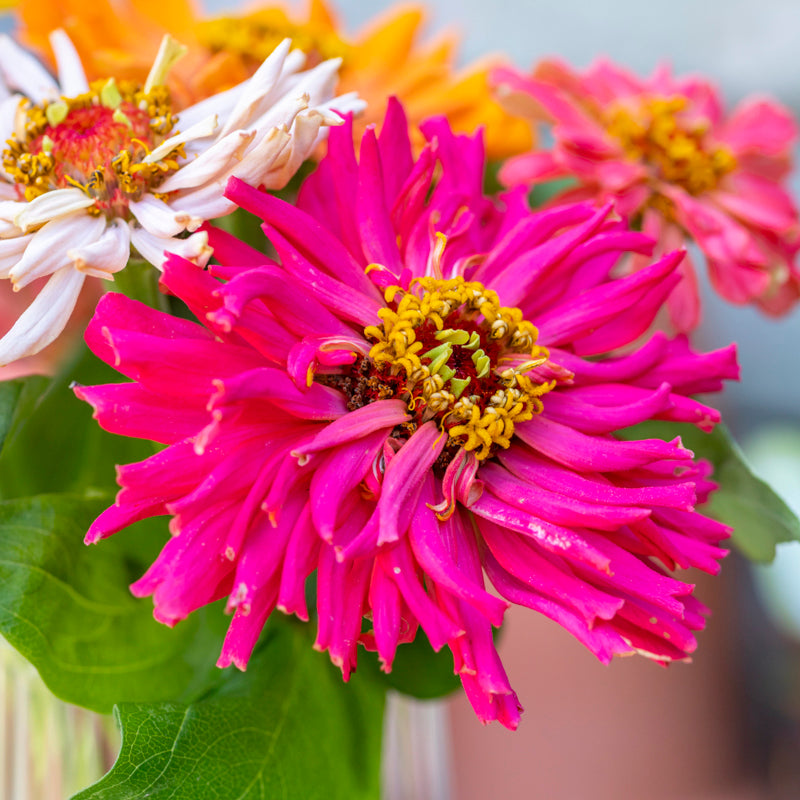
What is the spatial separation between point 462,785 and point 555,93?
63 cm

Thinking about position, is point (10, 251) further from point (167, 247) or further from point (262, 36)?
point (262, 36)

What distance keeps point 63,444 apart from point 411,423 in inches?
5.4

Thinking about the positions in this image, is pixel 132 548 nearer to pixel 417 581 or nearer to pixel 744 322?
pixel 417 581

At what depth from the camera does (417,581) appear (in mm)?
182

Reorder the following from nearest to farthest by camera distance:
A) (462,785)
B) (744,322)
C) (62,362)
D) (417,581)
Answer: (417,581) → (62,362) → (462,785) → (744,322)

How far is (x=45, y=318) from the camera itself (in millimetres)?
195

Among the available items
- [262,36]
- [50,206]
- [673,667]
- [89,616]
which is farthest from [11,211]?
[673,667]

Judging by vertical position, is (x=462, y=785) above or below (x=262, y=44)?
below

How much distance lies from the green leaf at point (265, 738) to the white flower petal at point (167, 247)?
0.11 metres

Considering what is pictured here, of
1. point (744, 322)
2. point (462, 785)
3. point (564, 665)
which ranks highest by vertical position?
point (744, 322)

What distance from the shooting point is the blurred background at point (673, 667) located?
2.49 ft

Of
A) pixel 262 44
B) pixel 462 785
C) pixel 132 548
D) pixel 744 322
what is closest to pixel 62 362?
pixel 132 548

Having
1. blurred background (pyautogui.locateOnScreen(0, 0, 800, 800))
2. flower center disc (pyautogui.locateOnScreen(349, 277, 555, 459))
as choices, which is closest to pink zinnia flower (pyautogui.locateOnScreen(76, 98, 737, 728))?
Answer: flower center disc (pyautogui.locateOnScreen(349, 277, 555, 459))

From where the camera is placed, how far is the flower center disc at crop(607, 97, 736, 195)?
1.12 ft
